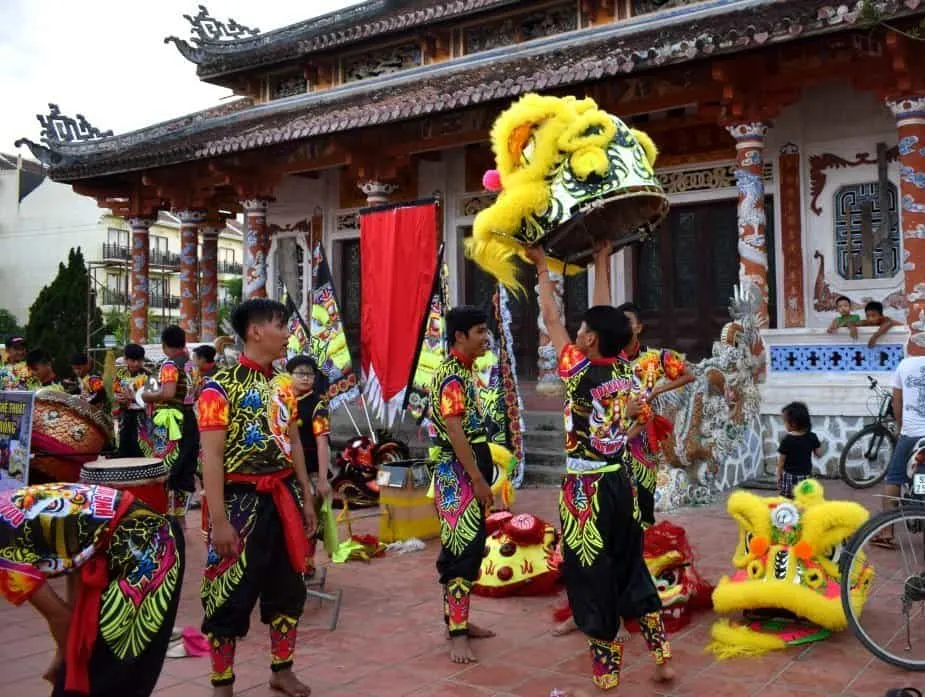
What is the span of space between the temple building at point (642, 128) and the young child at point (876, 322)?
14 centimetres

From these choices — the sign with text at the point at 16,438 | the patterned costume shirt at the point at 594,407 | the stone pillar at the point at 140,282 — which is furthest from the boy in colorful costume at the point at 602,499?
the stone pillar at the point at 140,282

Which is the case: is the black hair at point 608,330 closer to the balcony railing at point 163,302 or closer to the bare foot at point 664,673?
the bare foot at point 664,673

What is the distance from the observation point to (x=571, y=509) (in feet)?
Answer: 11.7

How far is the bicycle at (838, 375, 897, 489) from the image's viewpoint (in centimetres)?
841

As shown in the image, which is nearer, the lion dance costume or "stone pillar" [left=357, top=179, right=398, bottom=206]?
the lion dance costume

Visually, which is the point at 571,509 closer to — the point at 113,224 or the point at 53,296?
the point at 53,296

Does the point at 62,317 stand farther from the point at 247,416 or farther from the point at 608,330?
the point at 608,330

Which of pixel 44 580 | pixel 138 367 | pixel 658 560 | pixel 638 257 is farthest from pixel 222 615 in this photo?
pixel 638 257

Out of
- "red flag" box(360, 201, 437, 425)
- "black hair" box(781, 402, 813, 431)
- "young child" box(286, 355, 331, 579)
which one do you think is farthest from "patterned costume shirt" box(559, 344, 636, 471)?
"red flag" box(360, 201, 437, 425)

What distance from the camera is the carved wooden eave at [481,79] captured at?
28.3 feet

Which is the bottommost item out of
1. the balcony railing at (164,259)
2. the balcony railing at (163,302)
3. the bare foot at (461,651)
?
the bare foot at (461,651)

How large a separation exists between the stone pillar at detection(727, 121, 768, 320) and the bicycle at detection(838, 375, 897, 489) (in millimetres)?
1661

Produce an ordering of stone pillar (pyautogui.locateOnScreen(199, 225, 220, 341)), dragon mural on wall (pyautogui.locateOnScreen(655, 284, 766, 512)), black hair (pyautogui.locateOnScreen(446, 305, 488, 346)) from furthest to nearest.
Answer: stone pillar (pyautogui.locateOnScreen(199, 225, 220, 341)) < dragon mural on wall (pyautogui.locateOnScreen(655, 284, 766, 512)) < black hair (pyautogui.locateOnScreen(446, 305, 488, 346))

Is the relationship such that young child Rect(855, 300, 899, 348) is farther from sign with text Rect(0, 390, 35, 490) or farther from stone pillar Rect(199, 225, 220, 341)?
stone pillar Rect(199, 225, 220, 341)
